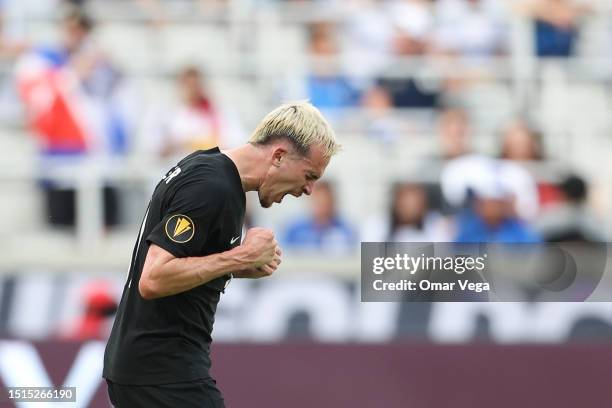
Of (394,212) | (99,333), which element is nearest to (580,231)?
(394,212)

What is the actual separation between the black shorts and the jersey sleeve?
19.2 inches

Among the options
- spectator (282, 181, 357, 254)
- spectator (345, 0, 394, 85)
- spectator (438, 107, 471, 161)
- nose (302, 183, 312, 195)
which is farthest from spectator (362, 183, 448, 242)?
nose (302, 183, 312, 195)

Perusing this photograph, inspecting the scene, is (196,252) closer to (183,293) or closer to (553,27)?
(183,293)

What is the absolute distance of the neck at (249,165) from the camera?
365cm

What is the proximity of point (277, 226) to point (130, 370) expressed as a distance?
157 inches

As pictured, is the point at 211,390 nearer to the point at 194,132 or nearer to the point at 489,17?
the point at 194,132

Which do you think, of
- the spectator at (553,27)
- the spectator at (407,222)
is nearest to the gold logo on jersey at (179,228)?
the spectator at (407,222)

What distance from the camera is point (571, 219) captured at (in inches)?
294

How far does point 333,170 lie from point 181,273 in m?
4.67

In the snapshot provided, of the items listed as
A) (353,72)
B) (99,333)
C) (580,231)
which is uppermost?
(353,72)

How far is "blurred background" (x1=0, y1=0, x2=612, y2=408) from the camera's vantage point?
636 cm

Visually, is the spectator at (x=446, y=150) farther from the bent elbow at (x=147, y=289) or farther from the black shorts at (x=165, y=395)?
the bent elbow at (x=147, y=289)

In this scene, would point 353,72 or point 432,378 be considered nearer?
point 432,378

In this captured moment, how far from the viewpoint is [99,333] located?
6.97 metres
